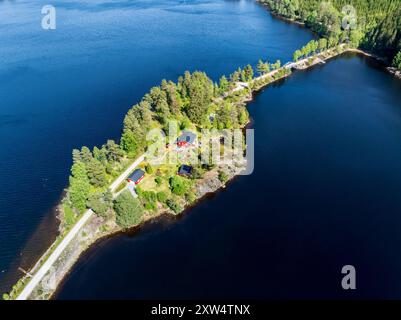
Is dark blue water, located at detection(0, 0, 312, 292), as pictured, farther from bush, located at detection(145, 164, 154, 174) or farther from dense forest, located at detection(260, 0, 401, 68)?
bush, located at detection(145, 164, 154, 174)

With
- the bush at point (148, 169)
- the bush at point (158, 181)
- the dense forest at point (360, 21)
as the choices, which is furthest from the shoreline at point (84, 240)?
the dense forest at point (360, 21)

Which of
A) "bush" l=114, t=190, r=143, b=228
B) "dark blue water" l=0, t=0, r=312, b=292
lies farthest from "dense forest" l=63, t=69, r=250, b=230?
"dark blue water" l=0, t=0, r=312, b=292

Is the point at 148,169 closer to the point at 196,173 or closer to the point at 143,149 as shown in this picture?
the point at 143,149

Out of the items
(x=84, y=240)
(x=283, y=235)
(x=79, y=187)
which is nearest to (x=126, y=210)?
(x=84, y=240)

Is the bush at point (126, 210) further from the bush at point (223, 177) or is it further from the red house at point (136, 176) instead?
the bush at point (223, 177)
